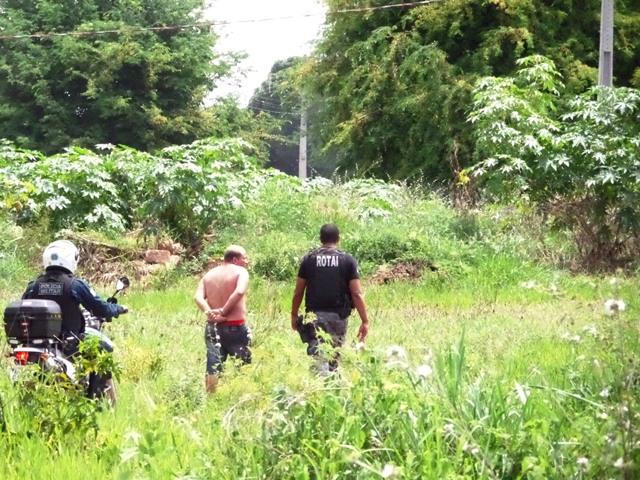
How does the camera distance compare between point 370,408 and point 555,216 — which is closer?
point 370,408

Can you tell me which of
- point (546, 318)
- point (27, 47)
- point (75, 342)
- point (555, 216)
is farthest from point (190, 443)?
point (27, 47)

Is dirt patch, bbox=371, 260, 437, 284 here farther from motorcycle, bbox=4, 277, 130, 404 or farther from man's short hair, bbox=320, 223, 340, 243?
motorcycle, bbox=4, 277, 130, 404

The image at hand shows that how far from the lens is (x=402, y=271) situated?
16.4 meters

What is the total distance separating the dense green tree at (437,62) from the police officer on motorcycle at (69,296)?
19.6 m

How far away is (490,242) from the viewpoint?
18.0 m

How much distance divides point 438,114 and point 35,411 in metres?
22.5

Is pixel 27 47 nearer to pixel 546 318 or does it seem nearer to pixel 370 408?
pixel 546 318

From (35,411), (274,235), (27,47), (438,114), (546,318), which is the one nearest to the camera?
(35,411)

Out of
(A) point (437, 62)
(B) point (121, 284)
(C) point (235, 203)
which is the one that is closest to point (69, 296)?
(B) point (121, 284)

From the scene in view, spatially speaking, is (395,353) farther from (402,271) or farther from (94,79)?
(94,79)

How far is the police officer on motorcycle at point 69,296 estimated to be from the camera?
23.2 ft

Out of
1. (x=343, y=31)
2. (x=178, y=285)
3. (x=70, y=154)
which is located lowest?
(x=178, y=285)

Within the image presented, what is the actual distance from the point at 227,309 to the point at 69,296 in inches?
56.5

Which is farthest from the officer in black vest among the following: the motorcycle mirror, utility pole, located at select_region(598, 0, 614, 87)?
utility pole, located at select_region(598, 0, 614, 87)
